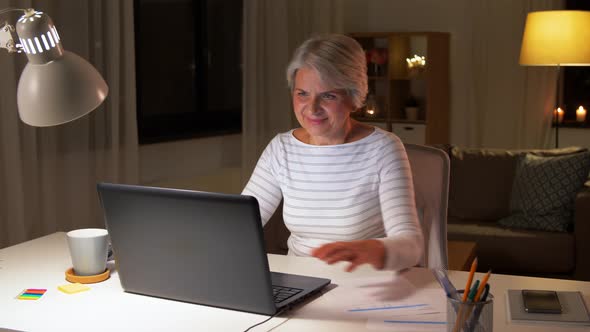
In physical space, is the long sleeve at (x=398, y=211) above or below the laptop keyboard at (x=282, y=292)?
above

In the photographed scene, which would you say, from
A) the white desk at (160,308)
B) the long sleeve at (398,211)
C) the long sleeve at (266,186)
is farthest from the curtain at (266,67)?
the white desk at (160,308)

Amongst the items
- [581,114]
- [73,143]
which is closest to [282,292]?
[73,143]

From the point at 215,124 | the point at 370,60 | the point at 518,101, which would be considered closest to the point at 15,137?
the point at 215,124

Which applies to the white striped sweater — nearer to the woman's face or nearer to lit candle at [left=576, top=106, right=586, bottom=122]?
the woman's face

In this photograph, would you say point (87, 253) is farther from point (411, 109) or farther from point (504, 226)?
point (411, 109)

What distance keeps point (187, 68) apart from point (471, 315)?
3.75 m

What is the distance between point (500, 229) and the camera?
3996mm

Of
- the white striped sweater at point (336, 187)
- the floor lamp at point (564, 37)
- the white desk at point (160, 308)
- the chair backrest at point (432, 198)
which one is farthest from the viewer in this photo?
the floor lamp at point (564, 37)

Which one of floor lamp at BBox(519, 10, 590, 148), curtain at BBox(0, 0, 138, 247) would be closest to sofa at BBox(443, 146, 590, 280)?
floor lamp at BBox(519, 10, 590, 148)

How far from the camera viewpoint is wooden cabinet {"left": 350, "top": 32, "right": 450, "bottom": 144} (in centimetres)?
577

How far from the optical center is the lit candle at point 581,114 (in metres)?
5.56

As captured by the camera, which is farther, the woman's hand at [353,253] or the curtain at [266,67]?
the curtain at [266,67]

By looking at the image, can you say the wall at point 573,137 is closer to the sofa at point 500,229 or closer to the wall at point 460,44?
the wall at point 460,44

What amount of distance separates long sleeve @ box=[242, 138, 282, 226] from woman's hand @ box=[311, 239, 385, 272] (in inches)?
20.9
